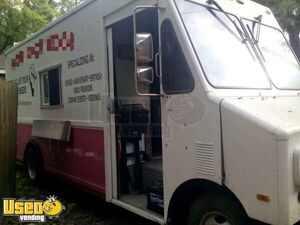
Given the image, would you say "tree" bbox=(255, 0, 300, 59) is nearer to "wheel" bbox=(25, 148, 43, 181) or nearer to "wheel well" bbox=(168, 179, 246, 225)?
"wheel" bbox=(25, 148, 43, 181)

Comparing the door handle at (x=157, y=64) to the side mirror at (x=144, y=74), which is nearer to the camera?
the side mirror at (x=144, y=74)

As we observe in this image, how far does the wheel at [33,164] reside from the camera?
22.5ft

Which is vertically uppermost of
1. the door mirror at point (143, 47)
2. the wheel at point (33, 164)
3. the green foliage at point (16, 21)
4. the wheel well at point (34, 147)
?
the green foliage at point (16, 21)

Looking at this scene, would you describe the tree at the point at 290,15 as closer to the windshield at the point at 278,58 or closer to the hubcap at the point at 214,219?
the windshield at the point at 278,58

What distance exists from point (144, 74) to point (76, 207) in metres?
3.14

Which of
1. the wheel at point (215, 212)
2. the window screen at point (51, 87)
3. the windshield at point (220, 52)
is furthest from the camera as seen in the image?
the window screen at point (51, 87)

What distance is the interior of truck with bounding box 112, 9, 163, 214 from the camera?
15.2 ft

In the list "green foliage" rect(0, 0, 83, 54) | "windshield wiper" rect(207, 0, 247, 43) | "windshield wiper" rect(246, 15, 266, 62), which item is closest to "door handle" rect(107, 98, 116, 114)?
"windshield wiper" rect(207, 0, 247, 43)

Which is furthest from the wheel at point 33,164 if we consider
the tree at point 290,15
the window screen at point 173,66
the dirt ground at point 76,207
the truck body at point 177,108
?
the tree at point 290,15

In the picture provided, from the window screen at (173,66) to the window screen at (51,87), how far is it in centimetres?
279

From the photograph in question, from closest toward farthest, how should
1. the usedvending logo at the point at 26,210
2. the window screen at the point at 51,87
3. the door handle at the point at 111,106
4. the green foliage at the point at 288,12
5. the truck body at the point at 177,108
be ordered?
the truck body at the point at 177,108 < the door handle at the point at 111,106 < the usedvending logo at the point at 26,210 < the window screen at the point at 51,87 < the green foliage at the point at 288,12

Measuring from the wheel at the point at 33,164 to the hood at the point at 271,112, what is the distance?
4664mm

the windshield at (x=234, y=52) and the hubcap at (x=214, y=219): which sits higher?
the windshield at (x=234, y=52)

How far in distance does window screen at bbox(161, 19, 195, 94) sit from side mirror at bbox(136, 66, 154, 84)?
182mm
